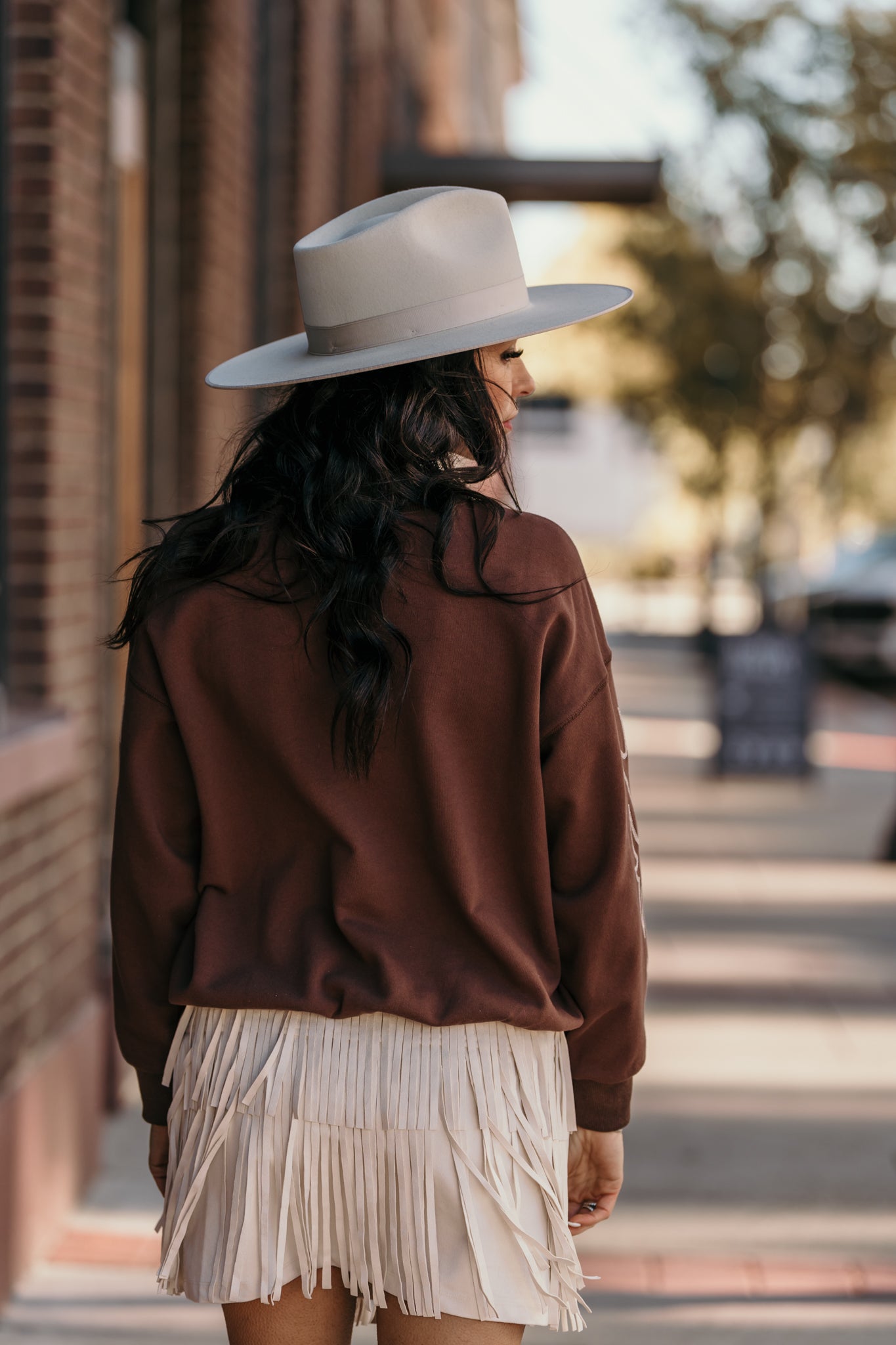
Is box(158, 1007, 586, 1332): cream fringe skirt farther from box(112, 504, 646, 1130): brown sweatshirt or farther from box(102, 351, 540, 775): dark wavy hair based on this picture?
box(102, 351, 540, 775): dark wavy hair

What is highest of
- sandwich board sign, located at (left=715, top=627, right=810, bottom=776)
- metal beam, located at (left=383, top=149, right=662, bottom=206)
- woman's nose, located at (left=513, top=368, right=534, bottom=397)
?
metal beam, located at (left=383, top=149, right=662, bottom=206)

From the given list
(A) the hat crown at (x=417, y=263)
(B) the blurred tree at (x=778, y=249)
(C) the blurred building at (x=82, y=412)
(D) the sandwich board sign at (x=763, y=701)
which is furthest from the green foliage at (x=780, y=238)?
(A) the hat crown at (x=417, y=263)

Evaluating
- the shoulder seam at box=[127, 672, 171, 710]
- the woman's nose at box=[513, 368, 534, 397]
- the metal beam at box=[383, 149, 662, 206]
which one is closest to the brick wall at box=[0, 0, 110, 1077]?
the shoulder seam at box=[127, 672, 171, 710]

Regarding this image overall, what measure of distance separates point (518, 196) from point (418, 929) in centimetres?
873

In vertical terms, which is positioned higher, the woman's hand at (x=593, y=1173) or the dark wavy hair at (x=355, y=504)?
the dark wavy hair at (x=355, y=504)

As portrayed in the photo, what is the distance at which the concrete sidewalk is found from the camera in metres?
3.77

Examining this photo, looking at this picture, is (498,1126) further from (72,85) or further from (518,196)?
(518,196)

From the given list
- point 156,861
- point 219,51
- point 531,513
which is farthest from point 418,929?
point 219,51

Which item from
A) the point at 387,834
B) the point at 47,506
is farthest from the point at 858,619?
the point at 387,834

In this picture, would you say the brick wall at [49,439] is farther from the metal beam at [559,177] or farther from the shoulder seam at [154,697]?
the metal beam at [559,177]

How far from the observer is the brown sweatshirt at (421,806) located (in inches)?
72.1

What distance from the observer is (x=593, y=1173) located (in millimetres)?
2031

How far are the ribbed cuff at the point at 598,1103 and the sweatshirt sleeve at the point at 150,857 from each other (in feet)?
1.67

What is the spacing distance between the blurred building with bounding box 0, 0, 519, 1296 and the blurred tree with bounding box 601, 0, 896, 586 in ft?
30.6
